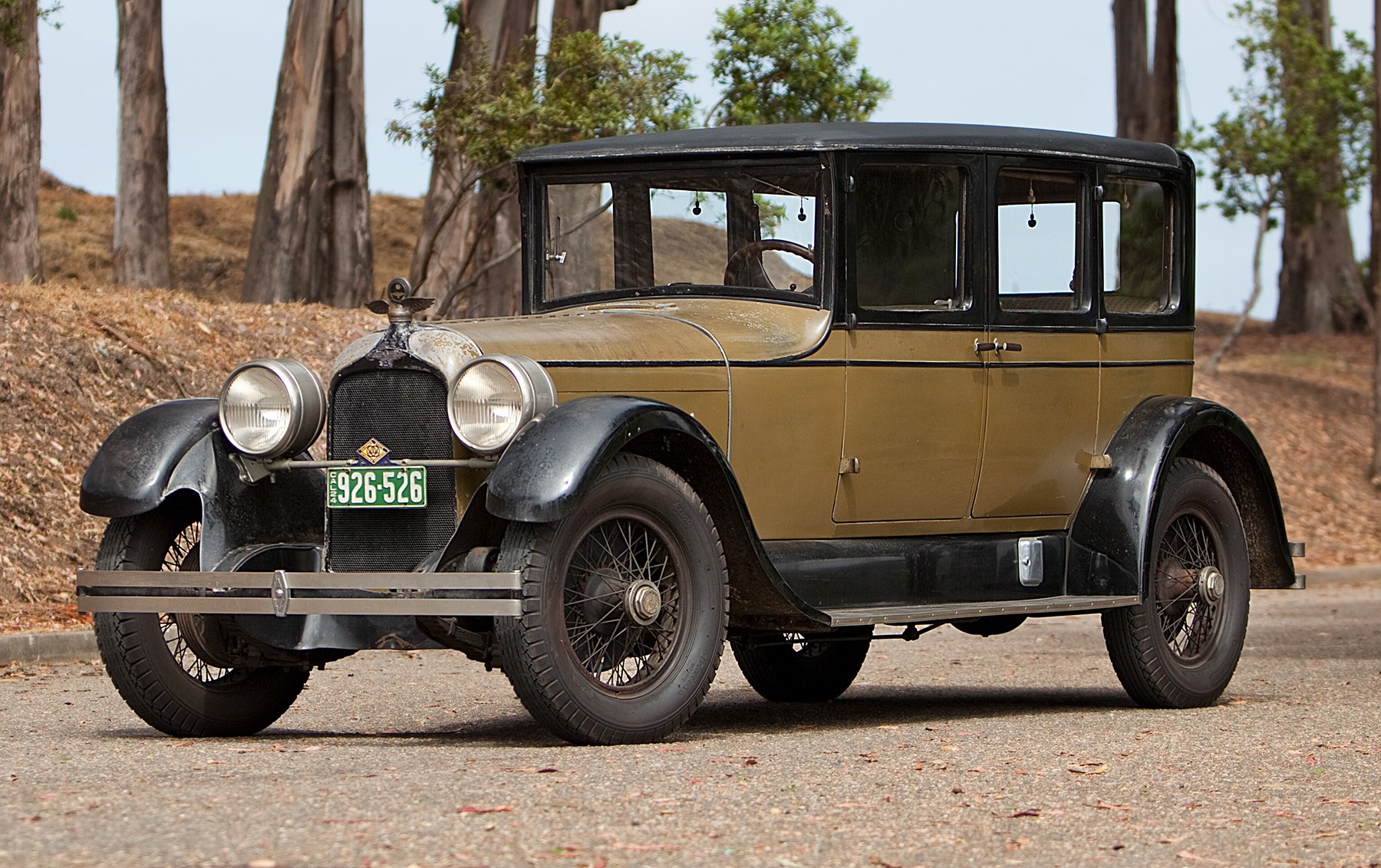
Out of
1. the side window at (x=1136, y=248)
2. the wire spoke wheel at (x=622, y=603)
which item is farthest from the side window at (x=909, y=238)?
the wire spoke wheel at (x=622, y=603)

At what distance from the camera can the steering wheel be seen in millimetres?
7520

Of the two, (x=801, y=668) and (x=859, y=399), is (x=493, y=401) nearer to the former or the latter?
(x=859, y=399)

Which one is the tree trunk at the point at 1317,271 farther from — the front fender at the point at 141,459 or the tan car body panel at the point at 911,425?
the front fender at the point at 141,459

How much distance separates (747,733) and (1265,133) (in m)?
20.2

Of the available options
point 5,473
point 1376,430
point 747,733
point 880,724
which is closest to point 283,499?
point 747,733

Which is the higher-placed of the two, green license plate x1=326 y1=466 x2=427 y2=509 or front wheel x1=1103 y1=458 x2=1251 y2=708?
green license plate x1=326 y1=466 x2=427 y2=509

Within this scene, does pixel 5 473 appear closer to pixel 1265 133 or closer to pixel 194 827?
pixel 194 827

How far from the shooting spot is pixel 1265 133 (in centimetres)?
2539

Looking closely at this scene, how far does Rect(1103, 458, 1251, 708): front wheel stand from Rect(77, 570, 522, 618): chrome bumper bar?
320 cm

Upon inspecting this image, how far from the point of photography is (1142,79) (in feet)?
83.3

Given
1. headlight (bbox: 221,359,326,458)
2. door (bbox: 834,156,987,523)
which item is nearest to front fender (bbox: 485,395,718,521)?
headlight (bbox: 221,359,326,458)

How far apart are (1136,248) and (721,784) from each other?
13.2 ft

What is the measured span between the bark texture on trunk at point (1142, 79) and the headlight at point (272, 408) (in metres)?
19.3

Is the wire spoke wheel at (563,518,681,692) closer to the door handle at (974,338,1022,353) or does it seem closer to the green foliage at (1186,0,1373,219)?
the door handle at (974,338,1022,353)
